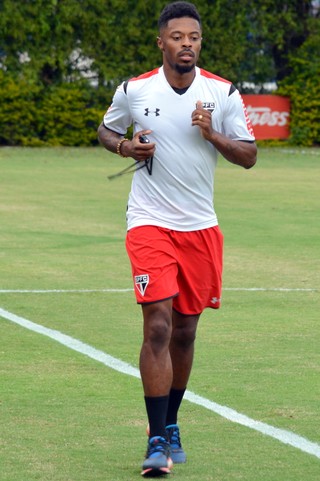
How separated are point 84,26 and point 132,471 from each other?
3281cm

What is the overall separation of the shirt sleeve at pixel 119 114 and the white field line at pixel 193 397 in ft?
5.55

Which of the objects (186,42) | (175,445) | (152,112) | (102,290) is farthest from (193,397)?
(102,290)

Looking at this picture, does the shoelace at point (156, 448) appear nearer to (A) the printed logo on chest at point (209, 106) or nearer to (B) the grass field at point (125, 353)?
(B) the grass field at point (125, 353)

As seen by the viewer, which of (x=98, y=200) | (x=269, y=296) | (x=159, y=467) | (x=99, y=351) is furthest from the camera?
(x=98, y=200)

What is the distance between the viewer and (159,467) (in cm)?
626

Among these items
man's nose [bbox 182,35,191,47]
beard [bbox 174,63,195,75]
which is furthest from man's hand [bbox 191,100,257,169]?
man's nose [bbox 182,35,191,47]

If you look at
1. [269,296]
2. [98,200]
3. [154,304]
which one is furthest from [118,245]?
[154,304]

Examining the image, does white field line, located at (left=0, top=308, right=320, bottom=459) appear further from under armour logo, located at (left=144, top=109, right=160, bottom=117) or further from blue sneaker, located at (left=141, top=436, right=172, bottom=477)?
under armour logo, located at (left=144, top=109, right=160, bottom=117)

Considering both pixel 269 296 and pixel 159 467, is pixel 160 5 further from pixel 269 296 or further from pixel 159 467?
pixel 159 467

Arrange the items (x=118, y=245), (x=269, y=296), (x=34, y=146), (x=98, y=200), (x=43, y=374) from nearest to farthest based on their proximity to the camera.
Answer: (x=43, y=374) → (x=269, y=296) → (x=118, y=245) → (x=98, y=200) → (x=34, y=146)

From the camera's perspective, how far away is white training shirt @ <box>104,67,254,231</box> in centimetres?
674

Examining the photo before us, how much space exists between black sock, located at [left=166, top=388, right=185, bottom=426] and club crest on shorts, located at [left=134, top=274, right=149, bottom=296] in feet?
2.06

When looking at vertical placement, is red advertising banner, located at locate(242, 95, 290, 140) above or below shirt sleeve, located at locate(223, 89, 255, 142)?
below

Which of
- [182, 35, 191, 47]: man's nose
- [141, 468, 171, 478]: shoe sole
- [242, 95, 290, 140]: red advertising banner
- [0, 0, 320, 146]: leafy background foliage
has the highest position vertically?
[182, 35, 191, 47]: man's nose
